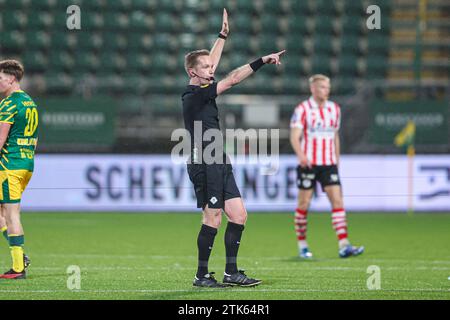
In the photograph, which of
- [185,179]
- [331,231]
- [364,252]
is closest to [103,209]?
[185,179]

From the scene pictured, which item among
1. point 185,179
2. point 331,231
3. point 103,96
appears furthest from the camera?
→ point 103,96

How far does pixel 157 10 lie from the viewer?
2219cm

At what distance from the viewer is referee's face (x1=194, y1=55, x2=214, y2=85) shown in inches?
303

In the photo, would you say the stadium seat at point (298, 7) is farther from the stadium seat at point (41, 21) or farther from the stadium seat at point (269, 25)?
the stadium seat at point (41, 21)

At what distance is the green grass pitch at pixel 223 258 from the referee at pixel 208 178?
27cm

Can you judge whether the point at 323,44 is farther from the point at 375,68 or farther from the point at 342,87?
the point at 342,87

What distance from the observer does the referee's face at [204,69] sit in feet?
25.2

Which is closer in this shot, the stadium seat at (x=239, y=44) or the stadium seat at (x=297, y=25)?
the stadium seat at (x=239, y=44)

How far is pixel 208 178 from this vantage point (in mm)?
7875

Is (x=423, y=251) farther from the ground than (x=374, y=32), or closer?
closer

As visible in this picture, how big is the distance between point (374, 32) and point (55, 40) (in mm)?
7626

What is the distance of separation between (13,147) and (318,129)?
408cm

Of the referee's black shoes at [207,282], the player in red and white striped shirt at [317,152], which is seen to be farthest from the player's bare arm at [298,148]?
the referee's black shoes at [207,282]
